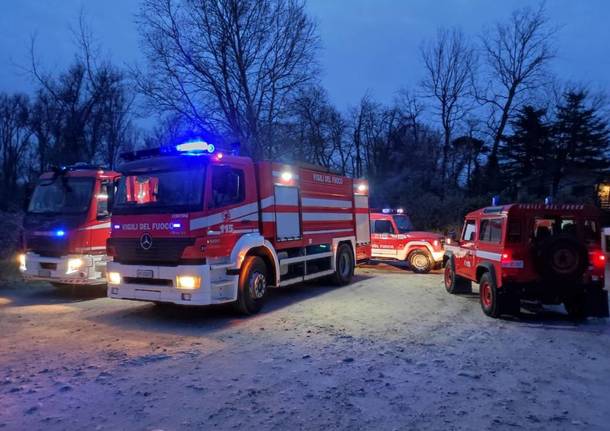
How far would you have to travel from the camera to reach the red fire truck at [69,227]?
1084 cm

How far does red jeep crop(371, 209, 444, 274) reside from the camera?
641 inches

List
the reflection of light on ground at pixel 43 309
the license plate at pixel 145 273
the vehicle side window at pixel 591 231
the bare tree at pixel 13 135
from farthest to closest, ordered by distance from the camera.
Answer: the bare tree at pixel 13 135 < the reflection of light on ground at pixel 43 309 < the vehicle side window at pixel 591 231 < the license plate at pixel 145 273

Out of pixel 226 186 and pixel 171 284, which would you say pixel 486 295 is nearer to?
pixel 226 186

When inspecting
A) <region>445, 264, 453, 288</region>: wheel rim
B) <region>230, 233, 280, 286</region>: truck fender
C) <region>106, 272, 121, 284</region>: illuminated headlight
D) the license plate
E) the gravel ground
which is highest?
<region>230, 233, 280, 286</region>: truck fender

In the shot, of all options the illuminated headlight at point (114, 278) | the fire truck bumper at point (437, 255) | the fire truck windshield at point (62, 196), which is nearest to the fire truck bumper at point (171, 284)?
the illuminated headlight at point (114, 278)

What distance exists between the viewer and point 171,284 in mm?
8320

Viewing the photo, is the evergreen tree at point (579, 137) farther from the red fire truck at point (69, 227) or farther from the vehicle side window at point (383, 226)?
the red fire truck at point (69, 227)

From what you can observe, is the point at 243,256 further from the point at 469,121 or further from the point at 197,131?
the point at 469,121

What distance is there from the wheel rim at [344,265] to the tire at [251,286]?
3.82 metres

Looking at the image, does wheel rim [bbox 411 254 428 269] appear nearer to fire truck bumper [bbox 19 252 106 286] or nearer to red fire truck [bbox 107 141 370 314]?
red fire truck [bbox 107 141 370 314]

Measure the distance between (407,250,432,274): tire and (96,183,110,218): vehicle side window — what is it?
9.64 m

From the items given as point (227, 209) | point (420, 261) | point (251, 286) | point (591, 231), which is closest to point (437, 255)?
point (420, 261)

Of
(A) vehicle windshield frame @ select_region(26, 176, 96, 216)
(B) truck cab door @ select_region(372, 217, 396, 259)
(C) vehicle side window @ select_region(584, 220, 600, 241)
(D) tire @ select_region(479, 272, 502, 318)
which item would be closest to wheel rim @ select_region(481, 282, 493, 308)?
(D) tire @ select_region(479, 272, 502, 318)

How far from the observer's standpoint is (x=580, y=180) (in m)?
41.3
